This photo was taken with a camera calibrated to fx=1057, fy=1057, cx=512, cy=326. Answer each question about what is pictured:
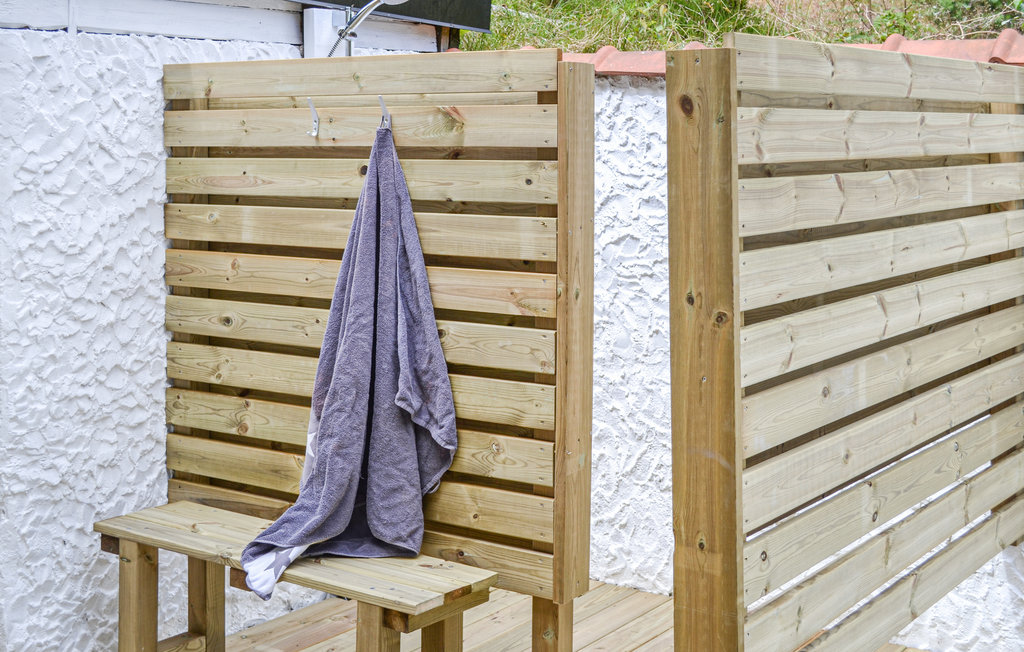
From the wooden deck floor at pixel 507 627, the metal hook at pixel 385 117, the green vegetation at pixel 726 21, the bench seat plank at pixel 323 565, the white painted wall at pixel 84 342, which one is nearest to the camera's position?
the bench seat plank at pixel 323 565

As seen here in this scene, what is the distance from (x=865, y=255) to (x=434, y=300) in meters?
0.98

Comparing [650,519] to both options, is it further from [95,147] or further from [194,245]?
[95,147]

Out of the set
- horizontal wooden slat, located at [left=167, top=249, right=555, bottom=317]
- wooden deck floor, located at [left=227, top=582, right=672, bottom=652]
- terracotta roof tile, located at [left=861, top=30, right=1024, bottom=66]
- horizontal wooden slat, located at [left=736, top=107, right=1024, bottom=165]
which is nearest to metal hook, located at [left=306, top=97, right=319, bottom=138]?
horizontal wooden slat, located at [left=167, top=249, right=555, bottom=317]

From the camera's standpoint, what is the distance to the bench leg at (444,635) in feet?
8.66

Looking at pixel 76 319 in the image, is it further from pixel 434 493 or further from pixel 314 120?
pixel 434 493

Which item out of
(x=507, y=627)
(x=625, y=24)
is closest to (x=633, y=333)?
(x=507, y=627)

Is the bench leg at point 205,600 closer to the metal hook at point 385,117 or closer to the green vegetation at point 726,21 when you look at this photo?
the metal hook at point 385,117

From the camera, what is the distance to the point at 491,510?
245 cm

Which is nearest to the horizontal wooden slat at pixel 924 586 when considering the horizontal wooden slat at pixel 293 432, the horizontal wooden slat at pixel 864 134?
the horizontal wooden slat at pixel 293 432

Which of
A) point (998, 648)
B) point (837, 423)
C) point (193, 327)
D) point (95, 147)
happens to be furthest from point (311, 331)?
point (998, 648)

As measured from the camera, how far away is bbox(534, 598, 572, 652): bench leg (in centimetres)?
239

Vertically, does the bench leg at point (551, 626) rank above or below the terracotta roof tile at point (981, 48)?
below

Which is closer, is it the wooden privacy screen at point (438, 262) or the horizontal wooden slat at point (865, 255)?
the horizontal wooden slat at point (865, 255)

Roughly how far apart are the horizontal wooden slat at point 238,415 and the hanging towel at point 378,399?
261mm
